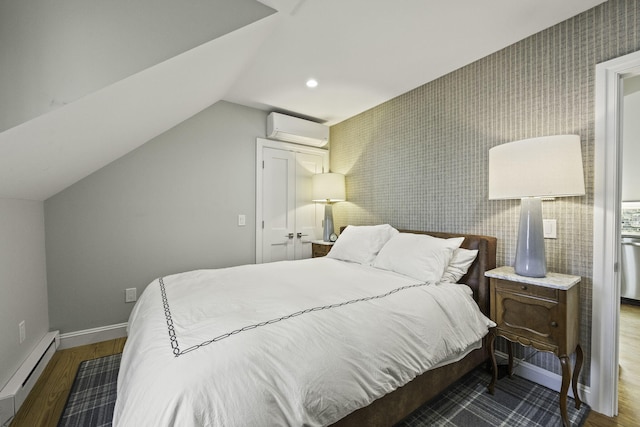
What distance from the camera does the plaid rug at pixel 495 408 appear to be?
1543 mm

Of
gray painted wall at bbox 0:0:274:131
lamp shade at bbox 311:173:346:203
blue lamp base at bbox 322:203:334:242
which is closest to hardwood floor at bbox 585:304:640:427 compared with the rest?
blue lamp base at bbox 322:203:334:242

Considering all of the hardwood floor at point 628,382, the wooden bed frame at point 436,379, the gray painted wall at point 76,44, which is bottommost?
the hardwood floor at point 628,382

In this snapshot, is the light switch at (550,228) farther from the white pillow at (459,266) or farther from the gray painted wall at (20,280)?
the gray painted wall at (20,280)

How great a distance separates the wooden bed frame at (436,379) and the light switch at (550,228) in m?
0.32

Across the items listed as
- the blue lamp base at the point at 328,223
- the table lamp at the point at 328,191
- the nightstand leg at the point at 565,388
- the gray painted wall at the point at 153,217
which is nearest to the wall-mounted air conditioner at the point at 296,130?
the gray painted wall at the point at 153,217

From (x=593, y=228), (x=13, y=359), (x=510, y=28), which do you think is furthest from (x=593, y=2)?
(x=13, y=359)

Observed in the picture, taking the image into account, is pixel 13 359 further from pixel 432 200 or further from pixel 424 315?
pixel 432 200

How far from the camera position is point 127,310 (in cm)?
264

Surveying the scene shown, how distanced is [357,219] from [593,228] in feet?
7.24

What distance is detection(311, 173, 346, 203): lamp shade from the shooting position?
11.5 feet

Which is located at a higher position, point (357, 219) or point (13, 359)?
point (357, 219)

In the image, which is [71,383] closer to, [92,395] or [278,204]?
[92,395]

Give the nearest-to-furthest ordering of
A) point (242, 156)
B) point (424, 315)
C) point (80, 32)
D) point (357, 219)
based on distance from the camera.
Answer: point (80, 32), point (424, 315), point (242, 156), point (357, 219)

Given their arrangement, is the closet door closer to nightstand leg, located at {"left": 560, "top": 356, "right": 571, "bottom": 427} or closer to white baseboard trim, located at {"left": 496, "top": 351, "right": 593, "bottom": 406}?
white baseboard trim, located at {"left": 496, "top": 351, "right": 593, "bottom": 406}
